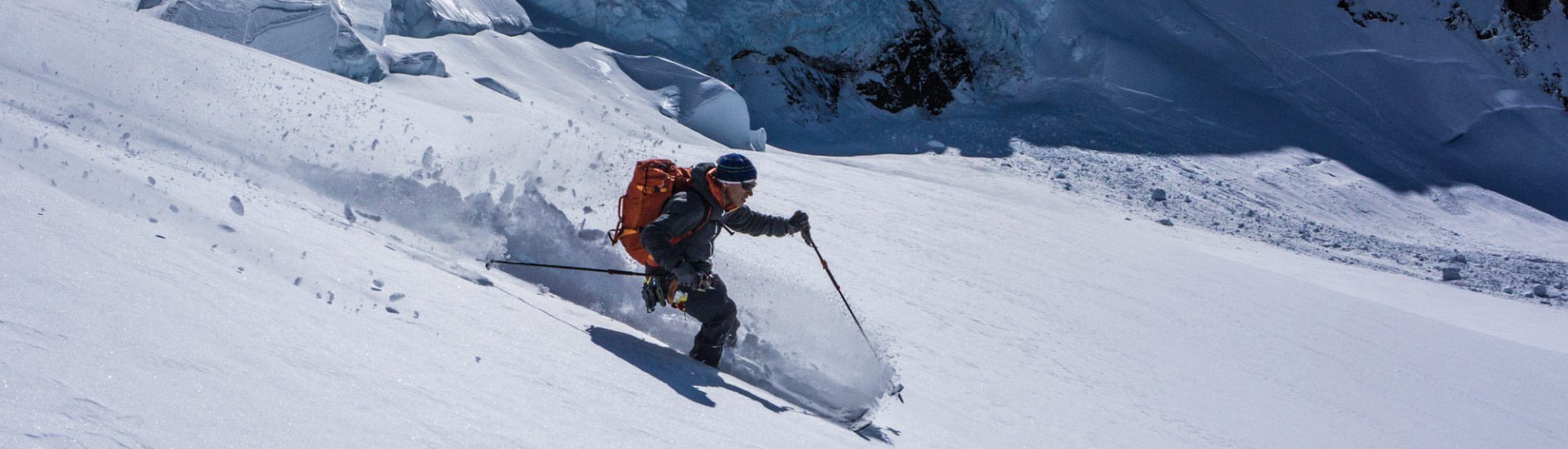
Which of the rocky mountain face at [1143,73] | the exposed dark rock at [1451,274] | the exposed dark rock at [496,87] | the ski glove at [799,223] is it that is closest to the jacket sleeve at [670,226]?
the ski glove at [799,223]

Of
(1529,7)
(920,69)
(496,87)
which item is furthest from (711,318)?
(1529,7)

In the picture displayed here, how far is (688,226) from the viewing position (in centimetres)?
483

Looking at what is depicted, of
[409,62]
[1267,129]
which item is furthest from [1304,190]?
[409,62]

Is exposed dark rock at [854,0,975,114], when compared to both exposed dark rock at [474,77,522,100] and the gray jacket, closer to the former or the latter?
exposed dark rock at [474,77,522,100]

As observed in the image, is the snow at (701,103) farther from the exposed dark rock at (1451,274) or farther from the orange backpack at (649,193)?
the orange backpack at (649,193)

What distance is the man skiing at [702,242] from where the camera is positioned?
15.6 ft

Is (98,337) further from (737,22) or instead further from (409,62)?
(737,22)

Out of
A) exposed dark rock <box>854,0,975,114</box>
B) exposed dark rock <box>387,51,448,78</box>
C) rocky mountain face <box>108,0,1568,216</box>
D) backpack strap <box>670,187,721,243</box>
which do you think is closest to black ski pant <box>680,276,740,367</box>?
backpack strap <box>670,187,721,243</box>

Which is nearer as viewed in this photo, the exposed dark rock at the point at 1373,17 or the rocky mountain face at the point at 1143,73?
the rocky mountain face at the point at 1143,73

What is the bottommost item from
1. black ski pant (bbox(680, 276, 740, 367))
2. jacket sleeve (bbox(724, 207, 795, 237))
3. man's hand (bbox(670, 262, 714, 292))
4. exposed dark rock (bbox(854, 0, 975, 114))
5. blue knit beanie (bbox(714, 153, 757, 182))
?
black ski pant (bbox(680, 276, 740, 367))

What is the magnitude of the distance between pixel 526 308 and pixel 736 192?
1.05 meters

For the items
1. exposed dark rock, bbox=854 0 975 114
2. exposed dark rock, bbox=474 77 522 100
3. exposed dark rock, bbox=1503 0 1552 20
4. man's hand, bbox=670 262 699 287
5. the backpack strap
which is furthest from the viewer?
exposed dark rock, bbox=1503 0 1552 20

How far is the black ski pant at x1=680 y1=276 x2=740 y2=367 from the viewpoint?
5039 mm

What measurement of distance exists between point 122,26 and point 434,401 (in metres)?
7.74
